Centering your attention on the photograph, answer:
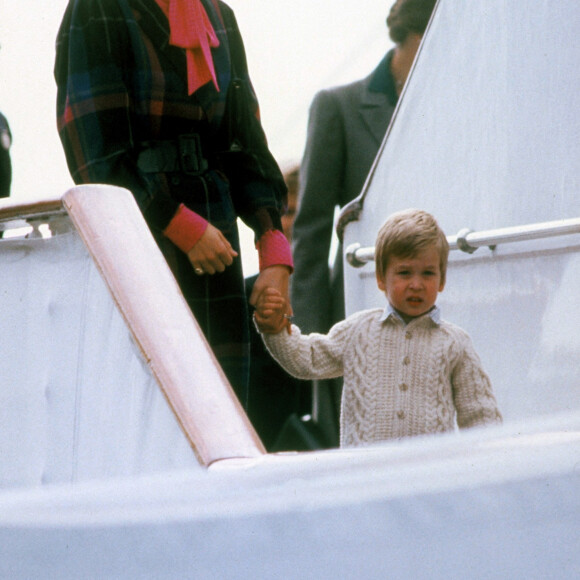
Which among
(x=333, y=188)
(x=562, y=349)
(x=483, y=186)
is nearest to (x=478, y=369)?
(x=562, y=349)

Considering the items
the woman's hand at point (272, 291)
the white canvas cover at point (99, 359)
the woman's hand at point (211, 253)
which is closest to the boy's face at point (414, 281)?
the woman's hand at point (272, 291)

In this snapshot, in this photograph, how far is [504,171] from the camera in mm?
2883

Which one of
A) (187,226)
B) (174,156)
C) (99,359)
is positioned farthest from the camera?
(174,156)

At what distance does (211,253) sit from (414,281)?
1.86 feet

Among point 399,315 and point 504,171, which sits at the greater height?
point 504,171

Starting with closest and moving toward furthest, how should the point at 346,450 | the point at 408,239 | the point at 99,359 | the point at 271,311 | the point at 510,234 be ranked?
the point at 346,450
the point at 99,359
the point at 271,311
the point at 408,239
the point at 510,234

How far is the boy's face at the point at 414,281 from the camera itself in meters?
2.47

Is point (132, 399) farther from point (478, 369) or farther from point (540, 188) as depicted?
point (540, 188)

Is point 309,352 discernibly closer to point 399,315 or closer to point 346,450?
point 399,315

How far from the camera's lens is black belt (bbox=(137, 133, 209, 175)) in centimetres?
222

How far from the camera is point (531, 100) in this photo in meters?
2.74

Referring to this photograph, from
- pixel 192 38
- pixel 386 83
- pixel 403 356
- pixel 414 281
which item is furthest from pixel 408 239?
pixel 386 83

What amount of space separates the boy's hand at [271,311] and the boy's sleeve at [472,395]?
431 millimetres

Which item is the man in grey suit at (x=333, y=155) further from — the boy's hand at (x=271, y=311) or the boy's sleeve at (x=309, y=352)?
the boy's hand at (x=271, y=311)
